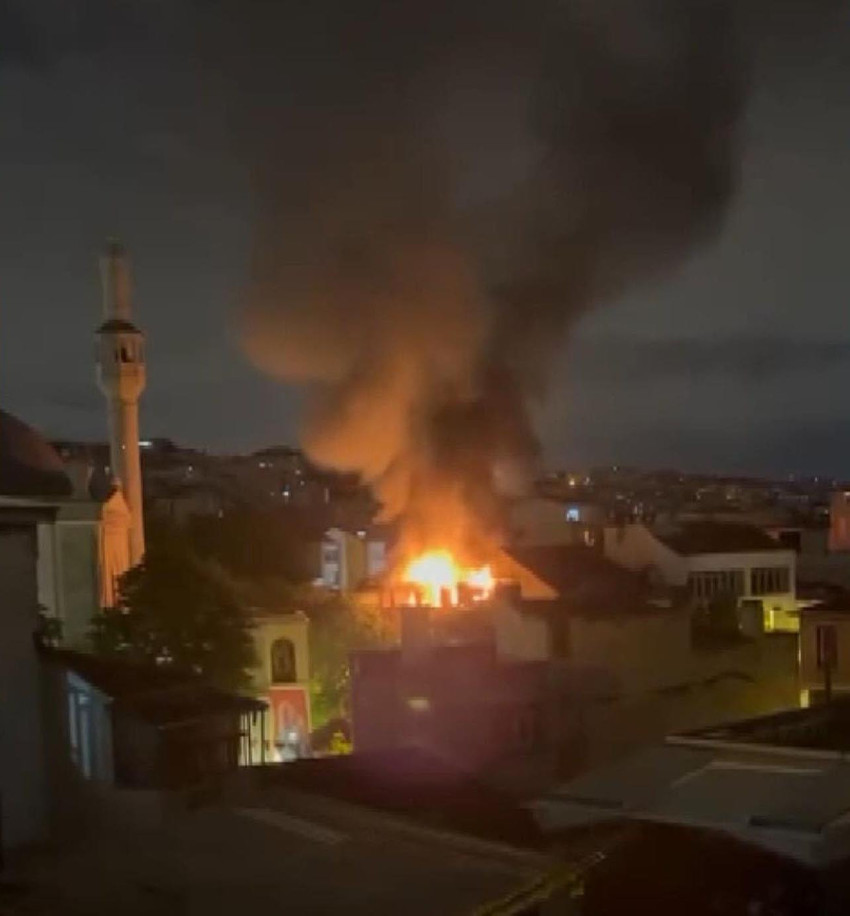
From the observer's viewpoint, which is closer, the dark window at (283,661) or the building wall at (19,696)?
the building wall at (19,696)

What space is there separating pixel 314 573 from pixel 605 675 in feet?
43.3

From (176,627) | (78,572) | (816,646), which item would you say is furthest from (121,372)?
(816,646)

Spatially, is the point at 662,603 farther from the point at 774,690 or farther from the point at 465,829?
the point at 465,829

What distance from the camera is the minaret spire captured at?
76.1 ft

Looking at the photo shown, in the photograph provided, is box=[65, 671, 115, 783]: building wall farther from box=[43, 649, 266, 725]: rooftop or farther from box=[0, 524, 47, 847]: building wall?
box=[0, 524, 47, 847]: building wall

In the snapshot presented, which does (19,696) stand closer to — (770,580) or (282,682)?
(282,682)

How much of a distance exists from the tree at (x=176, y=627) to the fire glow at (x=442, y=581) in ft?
15.2

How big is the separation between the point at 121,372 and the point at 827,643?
12275 mm

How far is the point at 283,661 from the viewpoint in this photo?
63.4 feet

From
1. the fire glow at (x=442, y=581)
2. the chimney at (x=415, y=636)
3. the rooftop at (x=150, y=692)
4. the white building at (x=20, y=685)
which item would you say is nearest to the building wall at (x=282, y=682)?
the fire glow at (x=442, y=581)

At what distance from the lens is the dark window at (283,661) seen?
1917 centimetres

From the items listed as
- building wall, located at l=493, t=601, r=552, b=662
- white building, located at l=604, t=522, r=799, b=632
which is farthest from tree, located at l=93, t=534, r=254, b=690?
white building, located at l=604, t=522, r=799, b=632

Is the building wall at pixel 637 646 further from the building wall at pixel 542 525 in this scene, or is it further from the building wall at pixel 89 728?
the building wall at pixel 542 525

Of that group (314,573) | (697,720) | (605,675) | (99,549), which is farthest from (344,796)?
(314,573)
